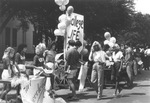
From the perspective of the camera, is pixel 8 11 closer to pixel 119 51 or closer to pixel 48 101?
pixel 119 51

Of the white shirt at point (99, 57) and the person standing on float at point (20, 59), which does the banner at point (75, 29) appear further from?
the person standing on float at point (20, 59)

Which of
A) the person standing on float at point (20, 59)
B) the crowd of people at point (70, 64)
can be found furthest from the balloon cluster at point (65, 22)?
the person standing on float at point (20, 59)

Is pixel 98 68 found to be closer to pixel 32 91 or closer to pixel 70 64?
pixel 70 64

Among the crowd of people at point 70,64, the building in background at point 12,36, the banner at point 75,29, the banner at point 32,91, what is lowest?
the banner at point 32,91

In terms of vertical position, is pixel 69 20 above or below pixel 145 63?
above

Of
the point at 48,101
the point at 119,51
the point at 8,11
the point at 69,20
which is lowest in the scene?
the point at 48,101

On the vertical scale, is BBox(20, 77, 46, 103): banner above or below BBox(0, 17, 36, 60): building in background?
below

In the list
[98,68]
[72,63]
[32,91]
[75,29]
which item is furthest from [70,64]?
[32,91]

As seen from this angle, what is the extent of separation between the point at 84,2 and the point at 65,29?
10.5 metres

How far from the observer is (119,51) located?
43.3ft

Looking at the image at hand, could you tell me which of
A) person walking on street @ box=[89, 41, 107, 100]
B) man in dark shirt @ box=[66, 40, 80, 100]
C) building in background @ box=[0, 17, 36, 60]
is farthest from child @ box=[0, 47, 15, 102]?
building in background @ box=[0, 17, 36, 60]

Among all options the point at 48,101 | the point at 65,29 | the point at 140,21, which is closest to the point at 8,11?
the point at 65,29

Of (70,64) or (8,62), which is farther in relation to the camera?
(70,64)

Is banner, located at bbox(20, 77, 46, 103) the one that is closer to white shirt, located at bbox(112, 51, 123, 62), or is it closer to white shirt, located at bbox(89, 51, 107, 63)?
white shirt, located at bbox(89, 51, 107, 63)
